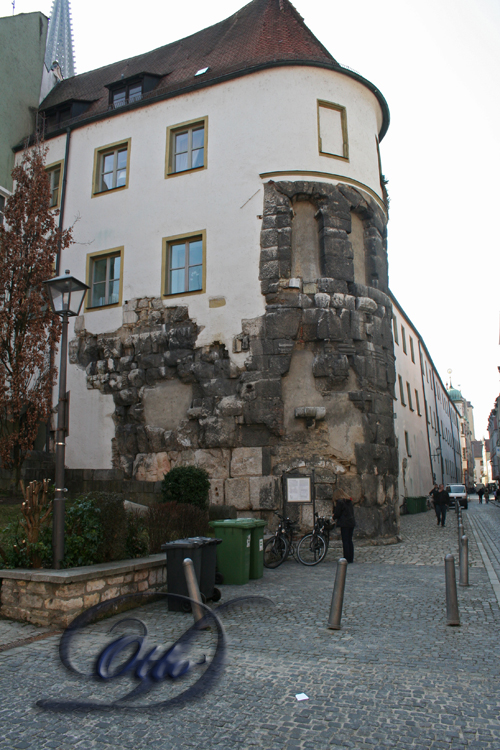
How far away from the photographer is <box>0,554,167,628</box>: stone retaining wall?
6.29 m

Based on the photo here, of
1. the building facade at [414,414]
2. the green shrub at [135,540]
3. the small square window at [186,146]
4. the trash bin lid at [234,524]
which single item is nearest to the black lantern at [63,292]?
the green shrub at [135,540]

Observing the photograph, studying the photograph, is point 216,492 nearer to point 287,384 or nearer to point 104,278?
point 287,384

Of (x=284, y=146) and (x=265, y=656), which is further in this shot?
(x=284, y=146)

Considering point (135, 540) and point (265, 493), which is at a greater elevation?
point (265, 493)

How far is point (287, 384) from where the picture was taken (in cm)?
1423

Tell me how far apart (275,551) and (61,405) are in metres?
5.76

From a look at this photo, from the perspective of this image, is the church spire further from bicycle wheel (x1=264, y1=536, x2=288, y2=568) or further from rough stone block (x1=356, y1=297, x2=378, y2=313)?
bicycle wheel (x1=264, y1=536, x2=288, y2=568)

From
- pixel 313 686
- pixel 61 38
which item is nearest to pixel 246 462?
pixel 313 686

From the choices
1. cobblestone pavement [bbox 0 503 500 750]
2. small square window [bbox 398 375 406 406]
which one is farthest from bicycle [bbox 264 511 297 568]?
small square window [bbox 398 375 406 406]

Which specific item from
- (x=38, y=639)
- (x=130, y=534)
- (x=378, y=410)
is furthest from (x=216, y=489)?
(x=38, y=639)

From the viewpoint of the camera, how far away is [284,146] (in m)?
15.4

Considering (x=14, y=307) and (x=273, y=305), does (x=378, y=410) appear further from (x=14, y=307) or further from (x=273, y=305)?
(x=14, y=307)

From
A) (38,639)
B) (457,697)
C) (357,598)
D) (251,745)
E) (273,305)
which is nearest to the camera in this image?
(251,745)

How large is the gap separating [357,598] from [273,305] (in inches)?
322
